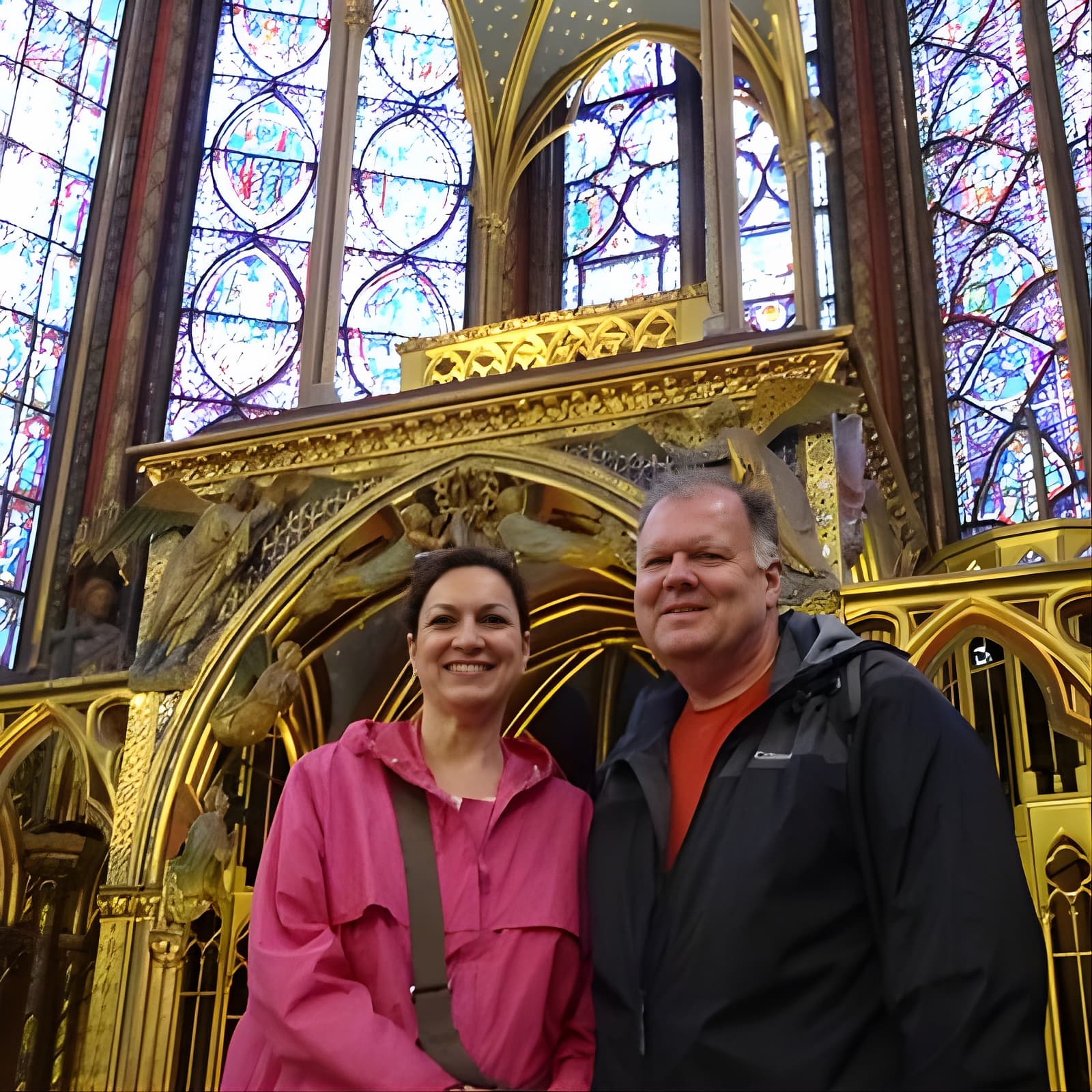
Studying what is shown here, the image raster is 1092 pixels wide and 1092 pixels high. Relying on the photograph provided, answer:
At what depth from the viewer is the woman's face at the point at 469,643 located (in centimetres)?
236

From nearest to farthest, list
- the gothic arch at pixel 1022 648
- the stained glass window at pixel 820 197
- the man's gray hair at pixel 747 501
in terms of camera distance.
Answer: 1. the man's gray hair at pixel 747 501
2. the gothic arch at pixel 1022 648
3. the stained glass window at pixel 820 197

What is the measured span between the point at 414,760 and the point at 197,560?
304 centimetres

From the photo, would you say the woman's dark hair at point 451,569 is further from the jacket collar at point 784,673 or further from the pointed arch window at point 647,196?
the pointed arch window at point 647,196

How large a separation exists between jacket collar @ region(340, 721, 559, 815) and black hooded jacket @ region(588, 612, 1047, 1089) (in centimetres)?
30

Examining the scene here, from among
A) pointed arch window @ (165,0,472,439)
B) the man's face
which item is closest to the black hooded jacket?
the man's face

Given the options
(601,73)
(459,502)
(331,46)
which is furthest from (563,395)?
(601,73)

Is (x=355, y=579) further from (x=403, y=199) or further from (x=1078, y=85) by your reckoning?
(x=403, y=199)

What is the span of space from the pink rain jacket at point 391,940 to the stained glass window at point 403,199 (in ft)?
25.8

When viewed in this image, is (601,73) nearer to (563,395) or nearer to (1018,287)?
(1018,287)

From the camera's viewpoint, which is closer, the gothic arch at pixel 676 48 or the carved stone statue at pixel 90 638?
the gothic arch at pixel 676 48

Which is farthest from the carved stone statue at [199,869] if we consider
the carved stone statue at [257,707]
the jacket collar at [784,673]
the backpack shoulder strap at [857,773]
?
the backpack shoulder strap at [857,773]

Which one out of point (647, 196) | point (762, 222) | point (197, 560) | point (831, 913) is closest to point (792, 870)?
point (831, 913)

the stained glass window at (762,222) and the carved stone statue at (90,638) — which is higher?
the stained glass window at (762,222)

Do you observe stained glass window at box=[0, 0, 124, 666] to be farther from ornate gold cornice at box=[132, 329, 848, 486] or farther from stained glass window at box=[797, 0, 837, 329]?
stained glass window at box=[797, 0, 837, 329]
